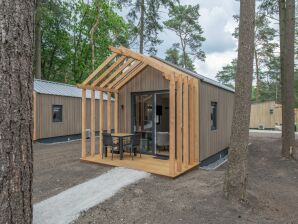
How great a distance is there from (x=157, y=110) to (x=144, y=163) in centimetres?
211

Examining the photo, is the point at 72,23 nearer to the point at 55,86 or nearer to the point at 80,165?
the point at 55,86

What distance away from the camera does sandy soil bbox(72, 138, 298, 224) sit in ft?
12.3

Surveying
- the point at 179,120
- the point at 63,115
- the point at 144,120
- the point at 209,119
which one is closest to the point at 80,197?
the point at 179,120

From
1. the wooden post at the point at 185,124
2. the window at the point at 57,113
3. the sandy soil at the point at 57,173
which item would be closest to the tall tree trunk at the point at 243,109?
the wooden post at the point at 185,124

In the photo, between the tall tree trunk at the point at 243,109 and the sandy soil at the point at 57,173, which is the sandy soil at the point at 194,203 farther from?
the sandy soil at the point at 57,173

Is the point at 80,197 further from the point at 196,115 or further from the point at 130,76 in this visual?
the point at 130,76

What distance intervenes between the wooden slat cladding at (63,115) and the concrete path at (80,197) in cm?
758

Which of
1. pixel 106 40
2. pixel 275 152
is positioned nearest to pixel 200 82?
pixel 275 152

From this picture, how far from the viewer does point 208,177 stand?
589 cm

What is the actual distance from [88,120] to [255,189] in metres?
11.7

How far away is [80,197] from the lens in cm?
459

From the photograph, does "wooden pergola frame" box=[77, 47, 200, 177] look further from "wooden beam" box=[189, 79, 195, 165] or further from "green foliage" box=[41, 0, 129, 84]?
"green foliage" box=[41, 0, 129, 84]

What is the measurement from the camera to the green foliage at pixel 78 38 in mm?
22594

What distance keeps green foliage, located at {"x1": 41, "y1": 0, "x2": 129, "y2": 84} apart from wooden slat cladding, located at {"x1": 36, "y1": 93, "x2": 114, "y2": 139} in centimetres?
1014
